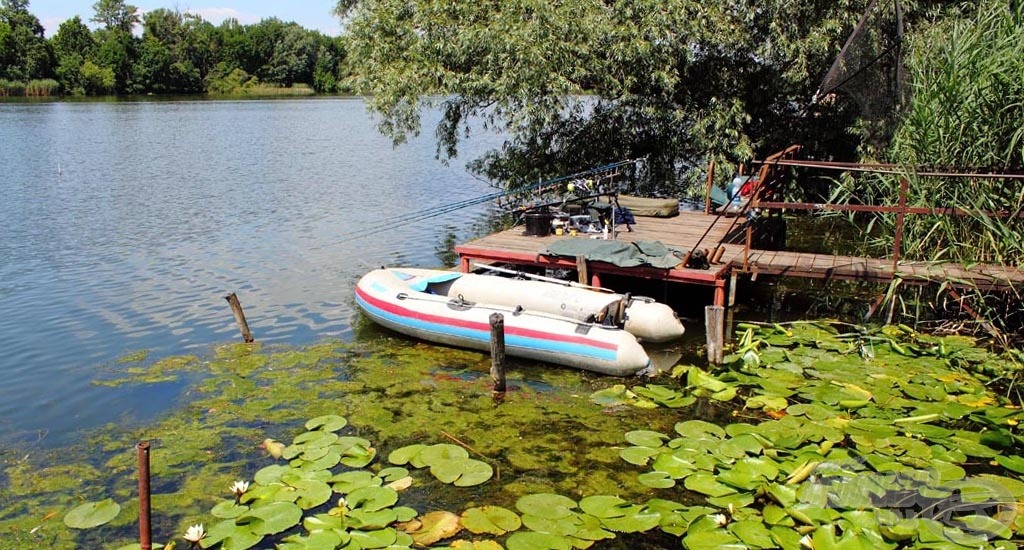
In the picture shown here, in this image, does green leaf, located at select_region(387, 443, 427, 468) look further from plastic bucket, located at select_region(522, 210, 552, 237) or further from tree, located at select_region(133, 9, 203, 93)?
tree, located at select_region(133, 9, 203, 93)

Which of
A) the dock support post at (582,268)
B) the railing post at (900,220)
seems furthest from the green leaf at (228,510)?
the railing post at (900,220)

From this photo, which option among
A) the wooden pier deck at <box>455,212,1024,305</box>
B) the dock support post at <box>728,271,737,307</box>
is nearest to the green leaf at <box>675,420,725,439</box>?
the wooden pier deck at <box>455,212,1024,305</box>

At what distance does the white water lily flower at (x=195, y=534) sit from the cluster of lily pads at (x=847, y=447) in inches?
139

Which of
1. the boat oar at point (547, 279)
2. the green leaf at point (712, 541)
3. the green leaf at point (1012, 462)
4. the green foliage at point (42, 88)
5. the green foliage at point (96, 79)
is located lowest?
the green leaf at point (712, 541)

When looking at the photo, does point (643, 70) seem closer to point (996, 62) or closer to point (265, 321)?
point (996, 62)

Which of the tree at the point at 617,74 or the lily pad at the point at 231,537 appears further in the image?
the tree at the point at 617,74

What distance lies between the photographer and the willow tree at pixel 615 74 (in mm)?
16703

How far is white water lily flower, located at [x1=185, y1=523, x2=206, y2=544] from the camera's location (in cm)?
600

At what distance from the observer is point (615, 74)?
699 inches

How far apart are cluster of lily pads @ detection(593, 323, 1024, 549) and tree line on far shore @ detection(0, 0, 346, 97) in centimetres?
7280

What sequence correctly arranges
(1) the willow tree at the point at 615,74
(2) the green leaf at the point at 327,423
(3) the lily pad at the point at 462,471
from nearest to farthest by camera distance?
(3) the lily pad at the point at 462,471, (2) the green leaf at the point at 327,423, (1) the willow tree at the point at 615,74

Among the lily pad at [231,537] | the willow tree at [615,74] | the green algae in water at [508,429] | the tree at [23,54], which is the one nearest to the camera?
the lily pad at [231,537]

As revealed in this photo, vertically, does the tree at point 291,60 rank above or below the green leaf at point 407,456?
above

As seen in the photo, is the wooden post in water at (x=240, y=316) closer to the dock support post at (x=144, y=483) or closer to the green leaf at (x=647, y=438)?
the green leaf at (x=647, y=438)
